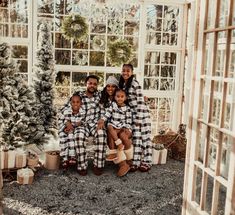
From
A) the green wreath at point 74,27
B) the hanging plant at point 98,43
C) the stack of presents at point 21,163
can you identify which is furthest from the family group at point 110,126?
the hanging plant at point 98,43

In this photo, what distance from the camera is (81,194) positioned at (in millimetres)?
4281

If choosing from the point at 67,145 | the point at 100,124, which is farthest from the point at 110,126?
the point at 67,145

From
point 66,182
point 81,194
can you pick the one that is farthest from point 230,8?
point 66,182

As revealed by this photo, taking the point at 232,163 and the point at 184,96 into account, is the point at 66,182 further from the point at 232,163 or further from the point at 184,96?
the point at 184,96

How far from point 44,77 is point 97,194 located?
220 cm

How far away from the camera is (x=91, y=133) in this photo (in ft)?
16.9

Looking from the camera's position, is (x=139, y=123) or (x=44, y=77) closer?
(x=139, y=123)

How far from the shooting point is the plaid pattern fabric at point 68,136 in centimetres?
496

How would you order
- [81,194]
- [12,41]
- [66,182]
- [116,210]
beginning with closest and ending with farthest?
[116,210] < [81,194] < [66,182] < [12,41]

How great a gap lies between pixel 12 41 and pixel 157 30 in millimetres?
2666

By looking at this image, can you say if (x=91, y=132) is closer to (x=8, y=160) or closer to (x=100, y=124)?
(x=100, y=124)

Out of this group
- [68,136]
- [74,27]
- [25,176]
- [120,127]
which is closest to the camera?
[25,176]

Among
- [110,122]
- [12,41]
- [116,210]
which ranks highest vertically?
[12,41]

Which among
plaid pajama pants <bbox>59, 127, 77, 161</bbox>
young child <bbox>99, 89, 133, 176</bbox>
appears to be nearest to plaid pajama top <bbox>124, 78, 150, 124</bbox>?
young child <bbox>99, 89, 133, 176</bbox>
